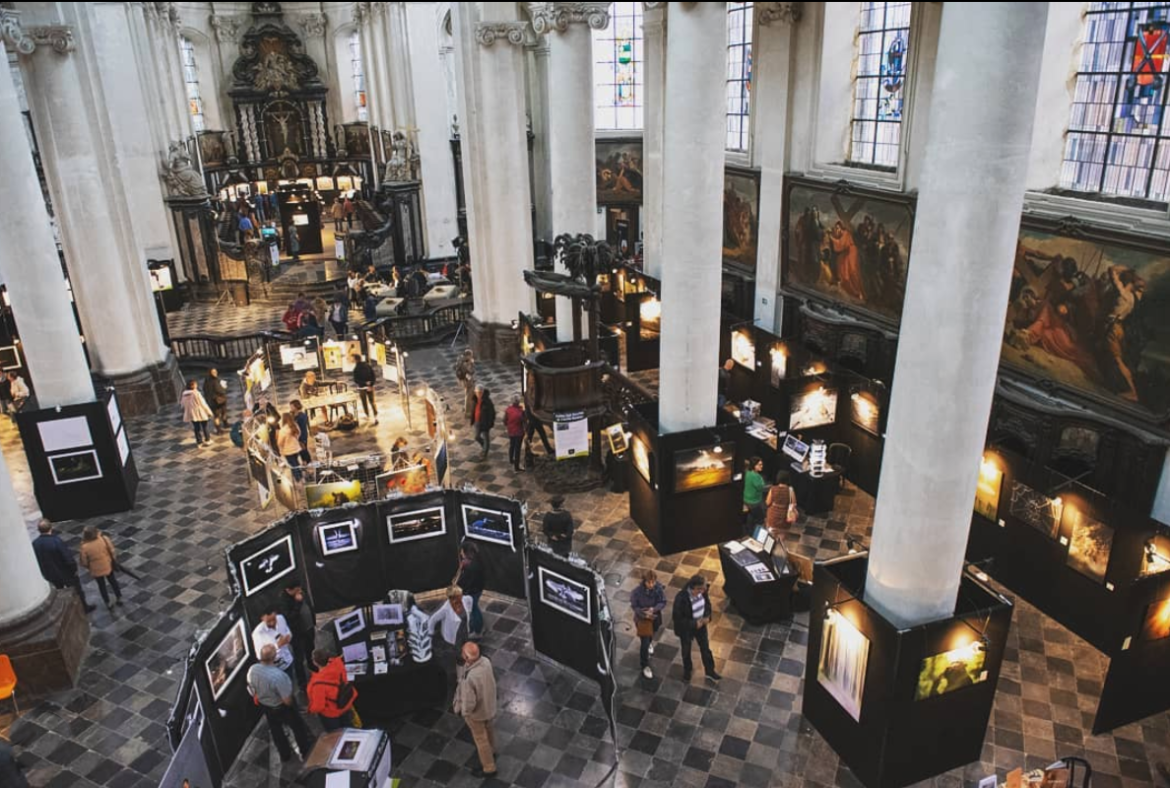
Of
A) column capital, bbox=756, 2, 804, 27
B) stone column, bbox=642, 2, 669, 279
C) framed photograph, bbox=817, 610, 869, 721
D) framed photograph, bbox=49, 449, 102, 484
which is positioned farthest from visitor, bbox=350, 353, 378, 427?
framed photograph, bbox=817, 610, 869, 721

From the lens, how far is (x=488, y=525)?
33.6ft

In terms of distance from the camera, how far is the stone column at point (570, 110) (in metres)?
14.7

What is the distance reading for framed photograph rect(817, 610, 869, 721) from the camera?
24.5 ft

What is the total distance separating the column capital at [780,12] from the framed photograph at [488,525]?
37.0 feet

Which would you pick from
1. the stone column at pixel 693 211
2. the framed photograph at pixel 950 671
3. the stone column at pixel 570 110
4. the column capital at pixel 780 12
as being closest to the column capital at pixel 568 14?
the stone column at pixel 570 110

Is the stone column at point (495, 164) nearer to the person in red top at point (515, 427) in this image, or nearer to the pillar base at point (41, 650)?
the person in red top at point (515, 427)

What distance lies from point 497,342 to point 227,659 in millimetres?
12375

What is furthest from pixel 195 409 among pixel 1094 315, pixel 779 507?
pixel 1094 315

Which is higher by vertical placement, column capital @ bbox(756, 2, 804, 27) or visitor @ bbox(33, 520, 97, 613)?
column capital @ bbox(756, 2, 804, 27)

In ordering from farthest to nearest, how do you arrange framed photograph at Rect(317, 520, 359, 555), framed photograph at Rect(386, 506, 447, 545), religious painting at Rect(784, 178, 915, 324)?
religious painting at Rect(784, 178, 915, 324)
framed photograph at Rect(386, 506, 447, 545)
framed photograph at Rect(317, 520, 359, 555)

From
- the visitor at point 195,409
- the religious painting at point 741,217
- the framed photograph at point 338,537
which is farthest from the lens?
the religious painting at point 741,217

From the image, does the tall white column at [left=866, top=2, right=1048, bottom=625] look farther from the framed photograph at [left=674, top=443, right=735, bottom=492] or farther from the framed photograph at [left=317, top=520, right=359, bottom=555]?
the framed photograph at [left=317, top=520, right=359, bottom=555]

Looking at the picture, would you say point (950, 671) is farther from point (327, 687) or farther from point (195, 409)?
point (195, 409)

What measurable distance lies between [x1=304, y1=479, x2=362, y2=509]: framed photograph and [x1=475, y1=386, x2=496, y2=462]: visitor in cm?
359
